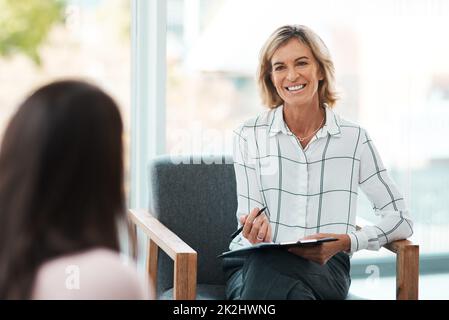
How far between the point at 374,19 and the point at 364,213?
0.88 m

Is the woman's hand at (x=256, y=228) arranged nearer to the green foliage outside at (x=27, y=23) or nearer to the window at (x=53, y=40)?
the window at (x=53, y=40)

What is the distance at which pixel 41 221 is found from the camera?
1.21 m

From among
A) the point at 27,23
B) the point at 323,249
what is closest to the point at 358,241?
the point at 323,249

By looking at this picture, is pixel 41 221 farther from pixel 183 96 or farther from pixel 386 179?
pixel 183 96

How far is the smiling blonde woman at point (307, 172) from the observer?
223 centimetres

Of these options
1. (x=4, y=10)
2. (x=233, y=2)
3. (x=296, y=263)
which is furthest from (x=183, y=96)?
(x=296, y=263)

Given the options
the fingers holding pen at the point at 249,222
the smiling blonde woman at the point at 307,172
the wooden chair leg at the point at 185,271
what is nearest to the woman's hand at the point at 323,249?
the smiling blonde woman at the point at 307,172

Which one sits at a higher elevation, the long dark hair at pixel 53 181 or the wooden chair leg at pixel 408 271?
the long dark hair at pixel 53 181

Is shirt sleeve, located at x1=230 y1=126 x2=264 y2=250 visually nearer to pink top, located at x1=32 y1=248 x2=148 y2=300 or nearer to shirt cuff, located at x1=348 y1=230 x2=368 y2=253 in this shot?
shirt cuff, located at x1=348 y1=230 x2=368 y2=253

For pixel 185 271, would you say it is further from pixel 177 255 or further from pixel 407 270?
pixel 407 270

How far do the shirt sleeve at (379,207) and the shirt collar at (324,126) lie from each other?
9cm

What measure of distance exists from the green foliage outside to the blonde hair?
93 centimetres

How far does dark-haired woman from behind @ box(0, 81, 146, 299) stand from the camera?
1.20 meters

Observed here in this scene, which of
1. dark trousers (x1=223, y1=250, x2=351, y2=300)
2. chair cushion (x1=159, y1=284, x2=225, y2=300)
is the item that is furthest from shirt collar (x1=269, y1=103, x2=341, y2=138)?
chair cushion (x1=159, y1=284, x2=225, y2=300)
